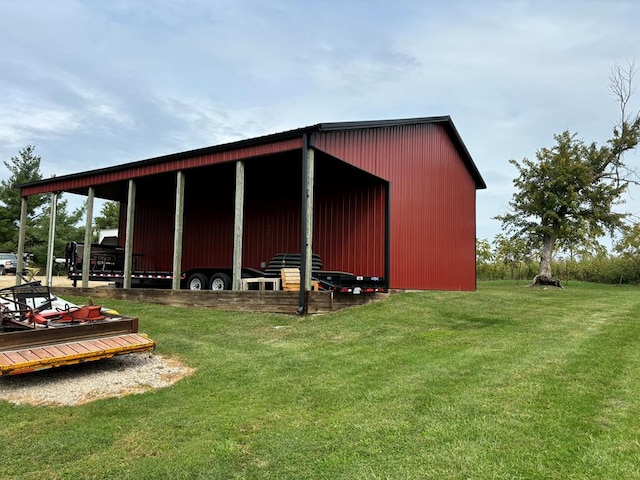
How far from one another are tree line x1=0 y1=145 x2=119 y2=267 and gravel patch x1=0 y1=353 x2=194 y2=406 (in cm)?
2975

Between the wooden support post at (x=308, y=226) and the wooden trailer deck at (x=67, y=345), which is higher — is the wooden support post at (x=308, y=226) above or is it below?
above

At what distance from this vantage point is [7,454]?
2982mm

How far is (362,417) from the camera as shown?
135 inches

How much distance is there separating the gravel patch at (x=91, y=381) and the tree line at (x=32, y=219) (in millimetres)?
29752

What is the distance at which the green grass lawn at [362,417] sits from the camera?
269 centimetres

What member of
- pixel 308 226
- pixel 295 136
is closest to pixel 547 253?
pixel 308 226

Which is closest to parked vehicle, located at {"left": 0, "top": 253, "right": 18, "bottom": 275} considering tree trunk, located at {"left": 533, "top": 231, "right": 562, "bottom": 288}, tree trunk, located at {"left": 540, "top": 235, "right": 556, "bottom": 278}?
tree trunk, located at {"left": 533, "top": 231, "right": 562, "bottom": 288}

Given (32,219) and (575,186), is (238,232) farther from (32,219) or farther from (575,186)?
(32,219)

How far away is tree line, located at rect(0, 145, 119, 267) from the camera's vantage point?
31375 mm

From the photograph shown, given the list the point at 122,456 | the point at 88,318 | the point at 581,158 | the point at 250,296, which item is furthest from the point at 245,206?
the point at 581,158

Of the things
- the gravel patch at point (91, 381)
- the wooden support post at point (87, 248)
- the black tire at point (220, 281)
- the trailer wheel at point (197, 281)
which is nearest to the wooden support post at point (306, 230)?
the black tire at point (220, 281)

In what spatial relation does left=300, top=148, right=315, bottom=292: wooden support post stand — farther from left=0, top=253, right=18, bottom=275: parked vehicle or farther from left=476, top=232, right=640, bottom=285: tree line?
left=0, top=253, right=18, bottom=275: parked vehicle

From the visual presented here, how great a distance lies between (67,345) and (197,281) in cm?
765

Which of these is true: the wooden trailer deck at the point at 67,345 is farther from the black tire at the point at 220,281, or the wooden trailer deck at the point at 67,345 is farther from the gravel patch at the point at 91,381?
the black tire at the point at 220,281
